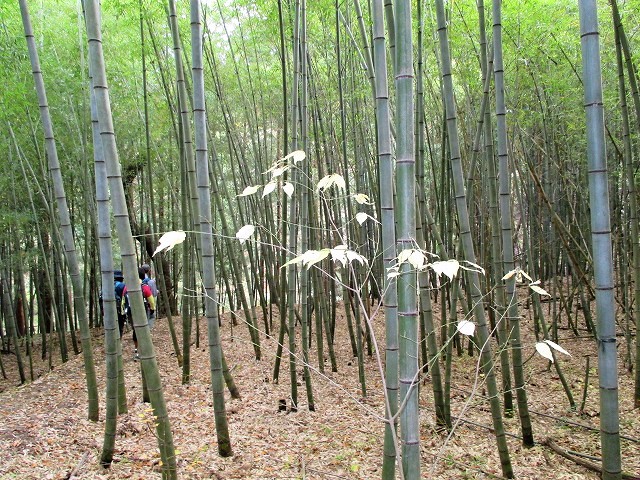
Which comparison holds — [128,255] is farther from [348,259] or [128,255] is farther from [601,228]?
[601,228]

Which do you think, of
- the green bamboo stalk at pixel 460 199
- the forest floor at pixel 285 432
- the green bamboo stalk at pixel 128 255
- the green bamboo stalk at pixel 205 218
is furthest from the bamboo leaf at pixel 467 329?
the green bamboo stalk at pixel 205 218

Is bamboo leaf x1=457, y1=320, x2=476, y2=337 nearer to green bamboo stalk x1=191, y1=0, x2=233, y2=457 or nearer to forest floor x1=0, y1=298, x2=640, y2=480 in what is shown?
forest floor x1=0, y1=298, x2=640, y2=480

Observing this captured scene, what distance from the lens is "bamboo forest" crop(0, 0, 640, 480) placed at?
1680 mm

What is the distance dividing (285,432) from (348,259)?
258 cm

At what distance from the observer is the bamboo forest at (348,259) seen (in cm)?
168

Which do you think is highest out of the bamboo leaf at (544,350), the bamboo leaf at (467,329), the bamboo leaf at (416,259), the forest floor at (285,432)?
the bamboo leaf at (416,259)

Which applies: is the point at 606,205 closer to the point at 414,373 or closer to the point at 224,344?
the point at 414,373

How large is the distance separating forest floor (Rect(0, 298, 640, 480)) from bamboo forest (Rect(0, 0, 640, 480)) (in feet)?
0.07

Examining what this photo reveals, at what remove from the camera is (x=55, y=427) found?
3.40 meters

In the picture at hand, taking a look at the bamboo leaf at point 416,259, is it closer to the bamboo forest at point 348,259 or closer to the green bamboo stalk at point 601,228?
the bamboo forest at point 348,259

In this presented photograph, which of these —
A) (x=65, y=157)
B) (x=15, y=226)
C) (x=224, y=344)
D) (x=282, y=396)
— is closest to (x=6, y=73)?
(x=65, y=157)

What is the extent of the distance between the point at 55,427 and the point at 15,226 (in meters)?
4.28

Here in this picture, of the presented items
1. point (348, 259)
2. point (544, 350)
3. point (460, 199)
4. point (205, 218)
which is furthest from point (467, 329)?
point (205, 218)

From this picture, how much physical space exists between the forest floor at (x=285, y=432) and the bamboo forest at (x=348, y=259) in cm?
2
